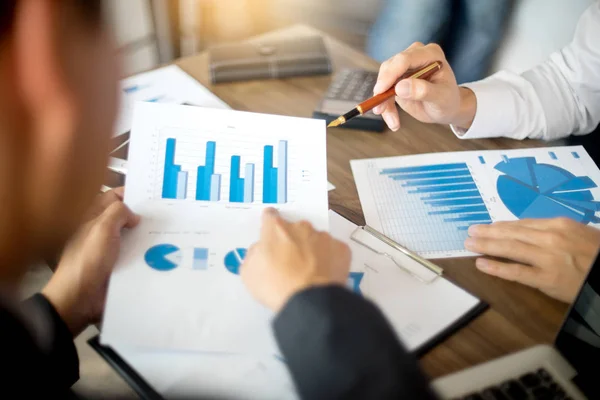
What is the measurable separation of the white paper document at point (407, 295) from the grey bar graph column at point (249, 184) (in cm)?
13

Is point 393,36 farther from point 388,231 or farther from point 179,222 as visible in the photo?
point 179,222

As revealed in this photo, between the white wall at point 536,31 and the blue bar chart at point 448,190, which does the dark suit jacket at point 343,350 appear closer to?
the blue bar chart at point 448,190

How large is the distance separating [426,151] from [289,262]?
39cm

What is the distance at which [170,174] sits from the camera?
2.18 feet

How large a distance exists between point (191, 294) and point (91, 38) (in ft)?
0.98

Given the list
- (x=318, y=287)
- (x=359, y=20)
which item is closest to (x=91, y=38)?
(x=318, y=287)

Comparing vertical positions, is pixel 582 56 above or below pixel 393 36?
below

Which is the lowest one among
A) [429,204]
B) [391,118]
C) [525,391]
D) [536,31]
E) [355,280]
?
[525,391]

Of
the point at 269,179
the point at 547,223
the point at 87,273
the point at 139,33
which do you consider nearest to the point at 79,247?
the point at 87,273

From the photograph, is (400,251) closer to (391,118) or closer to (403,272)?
(403,272)

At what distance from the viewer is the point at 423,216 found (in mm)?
728

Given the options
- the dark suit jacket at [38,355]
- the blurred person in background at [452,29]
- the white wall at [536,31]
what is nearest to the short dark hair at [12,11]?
the dark suit jacket at [38,355]

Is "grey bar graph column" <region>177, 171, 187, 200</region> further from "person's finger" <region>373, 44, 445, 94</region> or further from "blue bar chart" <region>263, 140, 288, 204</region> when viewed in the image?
"person's finger" <region>373, 44, 445, 94</region>

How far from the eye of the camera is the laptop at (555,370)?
1.64 ft
